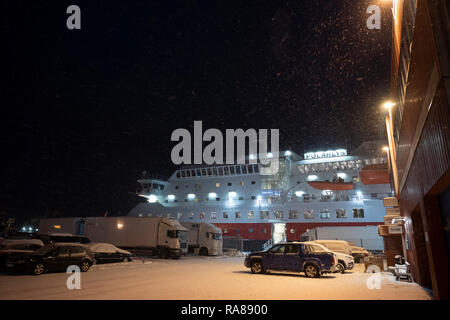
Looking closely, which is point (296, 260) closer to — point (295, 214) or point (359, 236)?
point (359, 236)

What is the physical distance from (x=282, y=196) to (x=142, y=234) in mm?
20510

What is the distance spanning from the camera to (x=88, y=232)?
26.6 meters

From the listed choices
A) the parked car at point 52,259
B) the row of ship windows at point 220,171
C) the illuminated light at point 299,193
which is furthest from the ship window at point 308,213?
the parked car at point 52,259

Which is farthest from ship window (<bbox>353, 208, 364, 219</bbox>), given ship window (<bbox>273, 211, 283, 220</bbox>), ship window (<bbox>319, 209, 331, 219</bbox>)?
ship window (<bbox>273, 211, 283, 220</bbox>)

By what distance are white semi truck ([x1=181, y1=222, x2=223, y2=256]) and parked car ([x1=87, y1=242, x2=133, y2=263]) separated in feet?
34.4

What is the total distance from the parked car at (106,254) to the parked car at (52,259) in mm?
3930

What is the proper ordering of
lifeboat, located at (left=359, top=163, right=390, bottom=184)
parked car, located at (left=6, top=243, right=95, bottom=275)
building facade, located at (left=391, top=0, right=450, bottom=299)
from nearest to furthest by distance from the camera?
building facade, located at (left=391, top=0, right=450, bottom=299)
parked car, located at (left=6, top=243, right=95, bottom=275)
lifeboat, located at (left=359, top=163, right=390, bottom=184)

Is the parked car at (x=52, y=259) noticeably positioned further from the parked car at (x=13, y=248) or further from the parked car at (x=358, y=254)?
the parked car at (x=358, y=254)

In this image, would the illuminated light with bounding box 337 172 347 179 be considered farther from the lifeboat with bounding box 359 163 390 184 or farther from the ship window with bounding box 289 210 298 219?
the lifeboat with bounding box 359 163 390 184

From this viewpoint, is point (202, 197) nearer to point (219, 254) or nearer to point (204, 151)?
point (204, 151)

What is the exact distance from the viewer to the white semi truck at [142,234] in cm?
2431

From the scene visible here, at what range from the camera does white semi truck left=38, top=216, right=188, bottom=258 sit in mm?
24312
